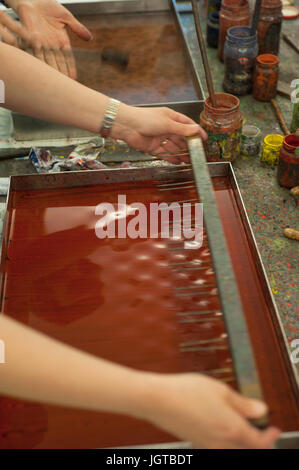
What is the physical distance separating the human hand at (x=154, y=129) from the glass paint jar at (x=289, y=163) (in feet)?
1.25

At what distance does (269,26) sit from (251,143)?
96 cm

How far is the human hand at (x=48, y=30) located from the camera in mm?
2127

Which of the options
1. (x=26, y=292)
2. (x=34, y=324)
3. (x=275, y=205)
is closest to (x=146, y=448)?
(x=34, y=324)

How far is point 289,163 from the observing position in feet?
6.32

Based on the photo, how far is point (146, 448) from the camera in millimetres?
1052

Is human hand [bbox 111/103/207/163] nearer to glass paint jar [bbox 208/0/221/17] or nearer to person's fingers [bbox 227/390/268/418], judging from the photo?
person's fingers [bbox 227/390/268/418]

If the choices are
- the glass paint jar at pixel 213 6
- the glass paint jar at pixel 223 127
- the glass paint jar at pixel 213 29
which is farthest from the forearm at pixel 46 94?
the glass paint jar at pixel 213 6

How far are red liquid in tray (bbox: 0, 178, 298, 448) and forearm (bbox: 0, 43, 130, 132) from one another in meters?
0.30

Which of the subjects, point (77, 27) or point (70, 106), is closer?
point (70, 106)

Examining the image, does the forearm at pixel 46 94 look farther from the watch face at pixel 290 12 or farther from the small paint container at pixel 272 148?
A: the watch face at pixel 290 12

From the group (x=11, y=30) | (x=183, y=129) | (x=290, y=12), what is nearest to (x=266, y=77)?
(x=183, y=129)

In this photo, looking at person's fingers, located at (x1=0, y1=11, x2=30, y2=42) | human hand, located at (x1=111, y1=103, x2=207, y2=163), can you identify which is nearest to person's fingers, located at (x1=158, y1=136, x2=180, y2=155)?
human hand, located at (x1=111, y1=103, x2=207, y2=163)

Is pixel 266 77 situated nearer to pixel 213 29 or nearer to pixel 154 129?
pixel 213 29
